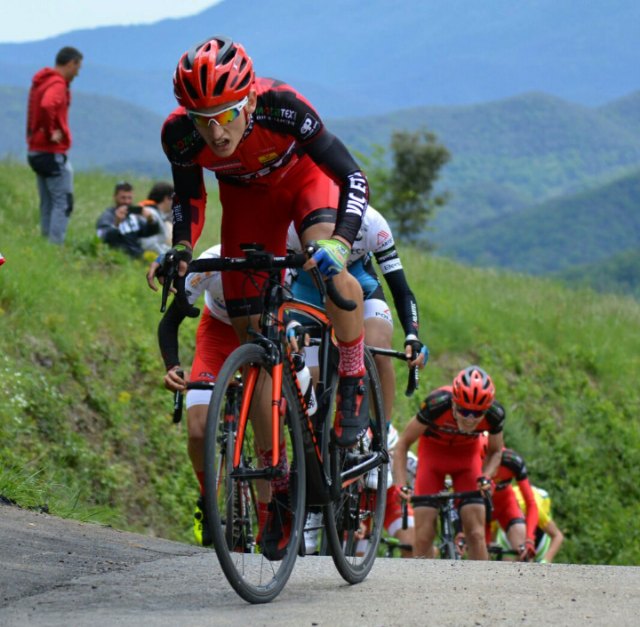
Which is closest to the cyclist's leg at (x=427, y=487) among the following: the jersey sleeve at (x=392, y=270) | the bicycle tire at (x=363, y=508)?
the jersey sleeve at (x=392, y=270)

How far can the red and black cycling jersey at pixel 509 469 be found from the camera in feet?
48.1

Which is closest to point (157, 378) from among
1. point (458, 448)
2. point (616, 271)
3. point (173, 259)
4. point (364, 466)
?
point (458, 448)

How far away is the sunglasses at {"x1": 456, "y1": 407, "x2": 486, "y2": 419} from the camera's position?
12.1 m

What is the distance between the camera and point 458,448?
1323 cm

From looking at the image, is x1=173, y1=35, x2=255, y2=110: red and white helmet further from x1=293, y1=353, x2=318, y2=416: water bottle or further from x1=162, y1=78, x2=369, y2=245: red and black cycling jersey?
x1=293, y1=353, x2=318, y2=416: water bottle

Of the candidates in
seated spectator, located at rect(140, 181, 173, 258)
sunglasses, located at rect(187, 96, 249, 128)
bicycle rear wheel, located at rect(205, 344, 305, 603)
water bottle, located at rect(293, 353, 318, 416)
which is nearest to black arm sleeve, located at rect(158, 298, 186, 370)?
water bottle, located at rect(293, 353, 318, 416)

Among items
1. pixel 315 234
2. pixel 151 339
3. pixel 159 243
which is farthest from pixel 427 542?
pixel 315 234

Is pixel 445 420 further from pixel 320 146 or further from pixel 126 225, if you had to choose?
pixel 320 146

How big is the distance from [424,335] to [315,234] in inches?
645

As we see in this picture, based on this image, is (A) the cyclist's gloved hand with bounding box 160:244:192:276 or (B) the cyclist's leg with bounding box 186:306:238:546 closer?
(A) the cyclist's gloved hand with bounding box 160:244:192:276

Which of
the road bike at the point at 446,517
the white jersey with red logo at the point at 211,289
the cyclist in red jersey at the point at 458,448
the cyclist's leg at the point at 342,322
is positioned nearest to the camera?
the cyclist's leg at the point at 342,322

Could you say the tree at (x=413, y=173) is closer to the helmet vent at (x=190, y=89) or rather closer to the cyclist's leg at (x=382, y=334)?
the cyclist's leg at (x=382, y=334)

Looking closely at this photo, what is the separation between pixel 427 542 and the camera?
13.1m

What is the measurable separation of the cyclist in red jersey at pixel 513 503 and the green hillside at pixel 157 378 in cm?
356
